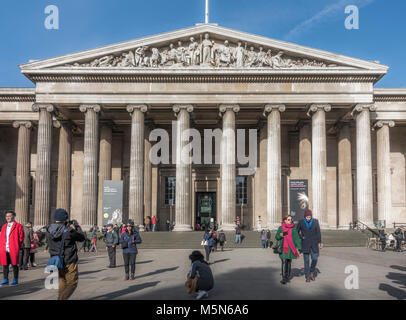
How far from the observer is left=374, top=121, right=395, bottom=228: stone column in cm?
3564

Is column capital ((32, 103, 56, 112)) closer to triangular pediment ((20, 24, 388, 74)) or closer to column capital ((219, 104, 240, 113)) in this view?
triangular pediment ((20, 24, 388, 74))

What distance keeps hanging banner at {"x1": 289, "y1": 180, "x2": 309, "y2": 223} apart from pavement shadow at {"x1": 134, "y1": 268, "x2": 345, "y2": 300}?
1625cm

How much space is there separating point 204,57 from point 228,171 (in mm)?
8799

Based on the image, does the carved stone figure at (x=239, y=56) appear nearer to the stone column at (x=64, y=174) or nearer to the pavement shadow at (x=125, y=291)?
the stone column at (x=64, y=174)

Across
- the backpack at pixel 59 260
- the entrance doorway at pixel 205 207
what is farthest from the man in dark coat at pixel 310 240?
the entrance doorway at pixel 205 207

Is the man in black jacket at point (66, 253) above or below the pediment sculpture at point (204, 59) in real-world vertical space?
below

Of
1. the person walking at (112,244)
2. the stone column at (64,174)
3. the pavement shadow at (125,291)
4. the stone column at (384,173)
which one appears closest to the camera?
the pavement shadow at (125,291)

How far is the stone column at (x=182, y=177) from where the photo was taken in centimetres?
3186

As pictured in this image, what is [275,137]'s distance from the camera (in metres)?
32.3

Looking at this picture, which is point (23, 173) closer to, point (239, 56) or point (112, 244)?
point (239, 56)

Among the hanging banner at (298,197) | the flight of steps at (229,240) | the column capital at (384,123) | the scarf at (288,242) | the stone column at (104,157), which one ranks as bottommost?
the flight of steps at (229,240)

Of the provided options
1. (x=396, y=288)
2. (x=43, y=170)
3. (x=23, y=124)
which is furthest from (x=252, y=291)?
(x=23, y=124)

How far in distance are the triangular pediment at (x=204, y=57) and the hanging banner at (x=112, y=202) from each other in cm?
924
